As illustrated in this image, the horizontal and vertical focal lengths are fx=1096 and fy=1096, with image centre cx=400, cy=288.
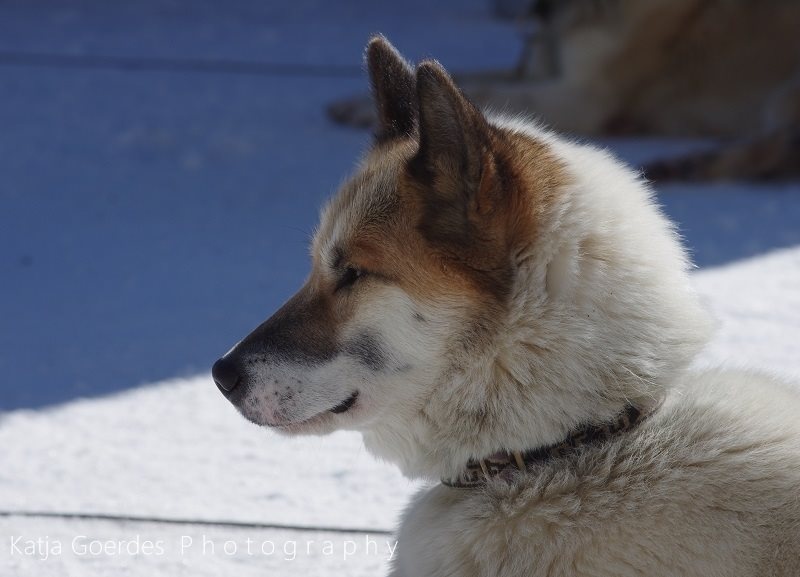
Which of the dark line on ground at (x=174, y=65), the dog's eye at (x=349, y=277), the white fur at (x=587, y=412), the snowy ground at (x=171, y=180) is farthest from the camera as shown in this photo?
the dark line on ground at (x=174, y=65)

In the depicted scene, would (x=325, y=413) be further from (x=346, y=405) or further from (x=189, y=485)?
(x=189, y=485)

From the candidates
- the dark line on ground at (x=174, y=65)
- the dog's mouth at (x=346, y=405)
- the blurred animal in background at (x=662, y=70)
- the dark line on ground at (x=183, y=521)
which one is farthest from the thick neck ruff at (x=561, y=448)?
the dark line on ground at (x=174, y=65)

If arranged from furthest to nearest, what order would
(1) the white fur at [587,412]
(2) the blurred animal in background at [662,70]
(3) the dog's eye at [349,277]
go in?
(2) the blurred animal in background at [662,70]
(3) the dog's eye at [349,277]
(1) the white fur at [587,412]

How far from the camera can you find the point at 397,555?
2.18 m

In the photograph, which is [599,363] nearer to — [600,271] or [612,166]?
[600,271]

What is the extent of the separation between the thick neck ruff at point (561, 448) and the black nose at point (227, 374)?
1.62ft

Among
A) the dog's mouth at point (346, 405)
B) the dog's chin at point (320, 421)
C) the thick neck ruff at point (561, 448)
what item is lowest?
the dog's chin at point (320, 421)

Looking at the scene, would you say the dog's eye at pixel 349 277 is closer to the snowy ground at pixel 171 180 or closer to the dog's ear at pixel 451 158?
the dog's ear at pixel 451 158

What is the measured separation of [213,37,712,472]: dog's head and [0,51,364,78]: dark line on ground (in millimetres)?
6002

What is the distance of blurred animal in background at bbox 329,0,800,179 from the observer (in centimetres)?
637

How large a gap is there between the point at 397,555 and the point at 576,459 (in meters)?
0.44

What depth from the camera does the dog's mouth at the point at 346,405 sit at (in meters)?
2.13

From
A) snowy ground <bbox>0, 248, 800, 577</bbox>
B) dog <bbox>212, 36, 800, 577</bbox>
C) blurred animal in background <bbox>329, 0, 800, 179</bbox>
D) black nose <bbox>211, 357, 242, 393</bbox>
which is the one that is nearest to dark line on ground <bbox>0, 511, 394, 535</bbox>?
snowy ground <bbox>0, 248, 800, 577</bbox>

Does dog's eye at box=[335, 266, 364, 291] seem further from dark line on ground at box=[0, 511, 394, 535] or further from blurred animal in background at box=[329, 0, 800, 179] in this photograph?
blurred animal in background at box=[329, 0, 800, 179]
